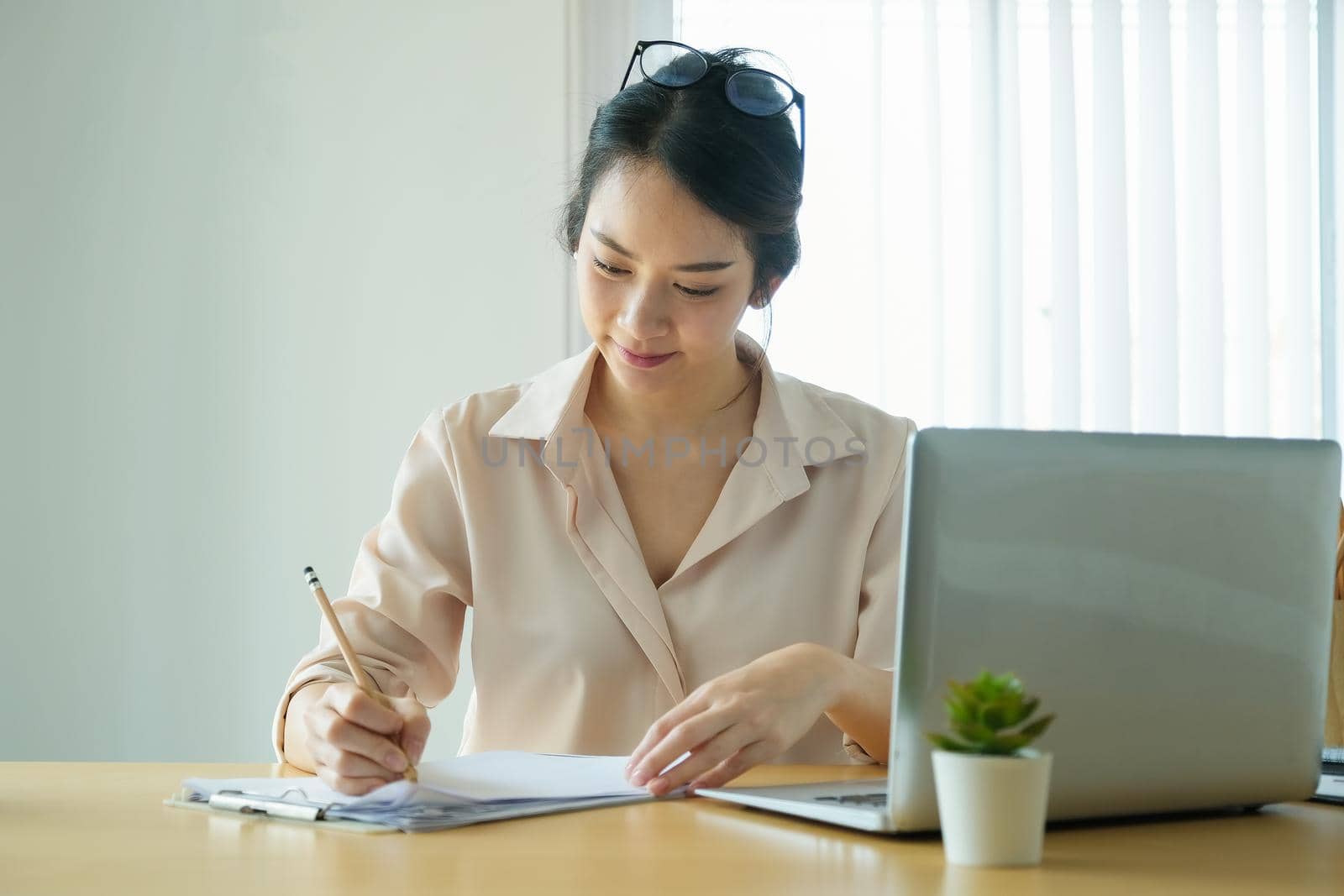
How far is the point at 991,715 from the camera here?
0.65m

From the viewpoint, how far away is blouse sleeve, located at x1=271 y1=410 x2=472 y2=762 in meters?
1.42

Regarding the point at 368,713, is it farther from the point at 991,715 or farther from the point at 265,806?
the point at 991,715

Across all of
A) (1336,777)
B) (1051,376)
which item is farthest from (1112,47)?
(1336,777)

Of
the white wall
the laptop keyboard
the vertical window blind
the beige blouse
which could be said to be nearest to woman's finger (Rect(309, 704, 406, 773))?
the laptop keyboard

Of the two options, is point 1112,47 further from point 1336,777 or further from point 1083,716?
point 1083,716

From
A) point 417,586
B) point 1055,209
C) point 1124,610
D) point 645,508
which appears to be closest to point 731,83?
point 645,508

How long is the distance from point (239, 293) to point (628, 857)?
232 cm

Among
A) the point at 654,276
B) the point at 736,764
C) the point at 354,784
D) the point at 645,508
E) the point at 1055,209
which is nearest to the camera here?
the point at 354,784

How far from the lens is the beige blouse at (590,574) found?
150 centimetres

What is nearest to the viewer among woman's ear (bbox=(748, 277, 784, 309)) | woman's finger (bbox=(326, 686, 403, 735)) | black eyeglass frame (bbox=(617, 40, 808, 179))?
woman's finger (bbox=(326, 686, 403, 735))

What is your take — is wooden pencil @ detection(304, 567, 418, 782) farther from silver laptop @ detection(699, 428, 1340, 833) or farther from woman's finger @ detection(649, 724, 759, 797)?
silver laptop @ detection(699, 428, 1340, 833)

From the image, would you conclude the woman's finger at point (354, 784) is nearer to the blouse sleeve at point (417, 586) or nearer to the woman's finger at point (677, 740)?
the woman's finger at point (677, 740)

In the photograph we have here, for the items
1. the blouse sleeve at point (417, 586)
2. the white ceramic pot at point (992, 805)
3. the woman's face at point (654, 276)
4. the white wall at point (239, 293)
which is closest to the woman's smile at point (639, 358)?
the woman's face at point (654, 276)

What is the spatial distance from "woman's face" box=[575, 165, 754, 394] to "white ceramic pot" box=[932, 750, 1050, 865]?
2.86ft
